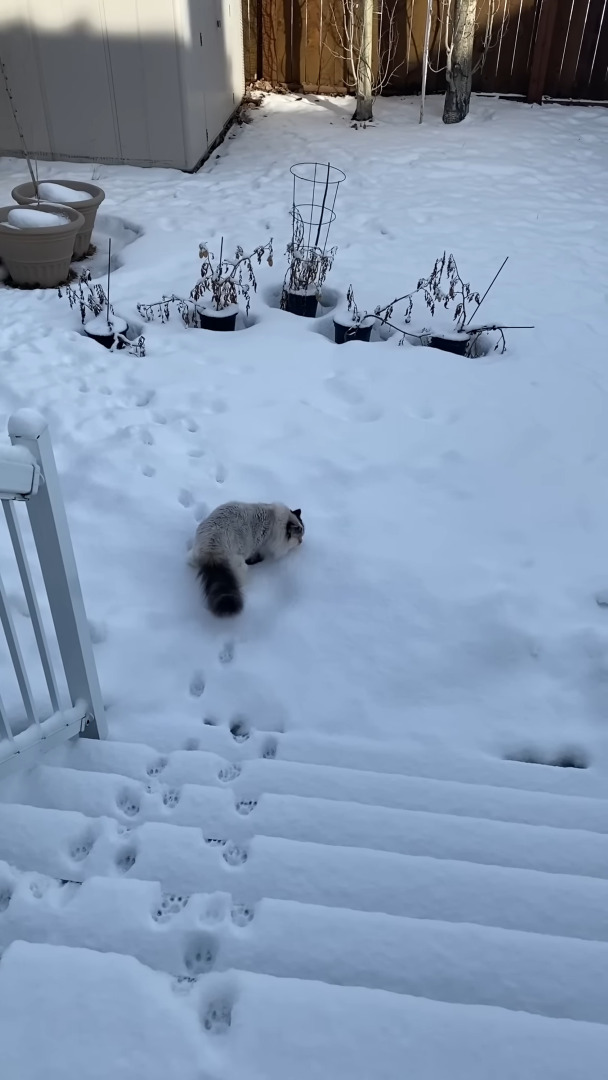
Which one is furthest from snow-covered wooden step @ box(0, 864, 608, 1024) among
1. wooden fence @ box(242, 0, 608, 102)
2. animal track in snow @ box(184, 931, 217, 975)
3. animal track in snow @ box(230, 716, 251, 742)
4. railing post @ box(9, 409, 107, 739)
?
wooden fence @ box(242, 0, 608, 102)

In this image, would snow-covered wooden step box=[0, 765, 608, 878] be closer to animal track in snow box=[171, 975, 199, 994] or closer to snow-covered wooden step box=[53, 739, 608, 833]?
snow-covered wooden step box=[53, 739, 608, 833]

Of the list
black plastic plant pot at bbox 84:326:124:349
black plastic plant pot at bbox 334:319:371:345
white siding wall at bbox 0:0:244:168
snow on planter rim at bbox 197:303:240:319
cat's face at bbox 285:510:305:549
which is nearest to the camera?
cat's face at bbox 285:510:305:549

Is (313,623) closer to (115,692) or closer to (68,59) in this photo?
(115,692)

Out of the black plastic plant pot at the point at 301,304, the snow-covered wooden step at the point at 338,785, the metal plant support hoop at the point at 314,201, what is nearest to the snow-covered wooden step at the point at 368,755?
the snow-covered wooden step at the point at 338,785

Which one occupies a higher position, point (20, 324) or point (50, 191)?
point (50, 191)

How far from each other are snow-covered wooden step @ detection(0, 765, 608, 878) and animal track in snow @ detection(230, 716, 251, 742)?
37 cm

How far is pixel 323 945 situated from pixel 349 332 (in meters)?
3.71

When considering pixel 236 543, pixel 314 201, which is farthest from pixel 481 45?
pixel 236 543

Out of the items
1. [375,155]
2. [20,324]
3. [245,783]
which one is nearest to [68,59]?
[375,155]

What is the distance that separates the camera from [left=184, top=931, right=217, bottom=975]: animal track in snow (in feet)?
5.11

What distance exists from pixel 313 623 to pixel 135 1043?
1.63 metres

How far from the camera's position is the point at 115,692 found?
2488 mm

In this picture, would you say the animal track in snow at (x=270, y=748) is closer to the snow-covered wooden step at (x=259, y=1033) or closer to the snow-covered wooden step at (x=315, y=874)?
the snow-covered wooden step at (x=315, y=874)

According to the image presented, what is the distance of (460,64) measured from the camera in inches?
323
